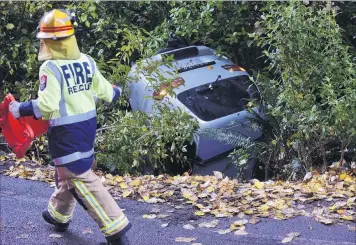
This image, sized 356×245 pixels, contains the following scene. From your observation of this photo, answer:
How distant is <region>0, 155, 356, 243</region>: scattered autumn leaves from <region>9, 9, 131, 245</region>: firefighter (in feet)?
2.35

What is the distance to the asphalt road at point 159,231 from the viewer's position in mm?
4445

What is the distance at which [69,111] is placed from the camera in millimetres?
4035

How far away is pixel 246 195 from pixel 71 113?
6.73 ft

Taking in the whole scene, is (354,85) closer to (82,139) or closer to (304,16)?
(304,16)

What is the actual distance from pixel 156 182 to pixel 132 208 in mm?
806

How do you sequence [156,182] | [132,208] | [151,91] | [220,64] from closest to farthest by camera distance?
1. [132,208]
2. [156,182]
3. [151,91]
4. [220,64]

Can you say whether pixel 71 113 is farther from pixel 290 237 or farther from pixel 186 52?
pixel 186 52

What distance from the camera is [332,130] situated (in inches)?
239

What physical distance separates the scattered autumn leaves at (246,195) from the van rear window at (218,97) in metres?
1.08

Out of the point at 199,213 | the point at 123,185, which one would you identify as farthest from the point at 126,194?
the point at 199,213

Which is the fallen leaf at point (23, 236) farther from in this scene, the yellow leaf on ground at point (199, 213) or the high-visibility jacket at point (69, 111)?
the yellow leaf on ground at point (199, 213)

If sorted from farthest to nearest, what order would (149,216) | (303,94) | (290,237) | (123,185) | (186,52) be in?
(186,52), (303,94), (123,185), (149,216), (290,237)

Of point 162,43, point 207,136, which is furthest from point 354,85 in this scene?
point 162,43

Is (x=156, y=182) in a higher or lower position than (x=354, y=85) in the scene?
lower
